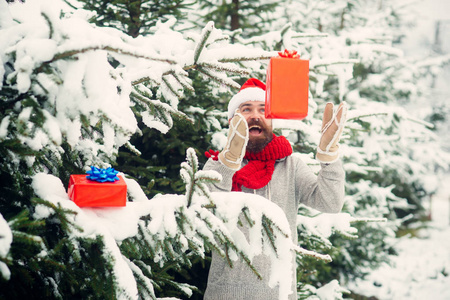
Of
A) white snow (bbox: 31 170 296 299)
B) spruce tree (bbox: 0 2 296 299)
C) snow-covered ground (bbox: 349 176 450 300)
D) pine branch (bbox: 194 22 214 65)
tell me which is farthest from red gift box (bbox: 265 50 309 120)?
snow-covered ground (bbox: 349 176 450 300)

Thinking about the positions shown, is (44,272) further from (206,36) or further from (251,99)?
(251,99)

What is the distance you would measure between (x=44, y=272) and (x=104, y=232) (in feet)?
1.36

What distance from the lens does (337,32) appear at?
6.94 metres

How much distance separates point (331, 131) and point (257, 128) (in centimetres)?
53

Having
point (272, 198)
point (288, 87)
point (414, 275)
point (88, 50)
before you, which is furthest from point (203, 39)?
point (414, 275)

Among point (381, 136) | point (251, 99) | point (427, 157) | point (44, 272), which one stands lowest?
point (427, 157)

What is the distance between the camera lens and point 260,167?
2387mm

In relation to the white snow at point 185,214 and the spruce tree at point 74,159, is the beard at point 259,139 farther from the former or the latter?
the white snow at point 185,214

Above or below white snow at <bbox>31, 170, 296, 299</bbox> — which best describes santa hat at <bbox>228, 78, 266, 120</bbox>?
above

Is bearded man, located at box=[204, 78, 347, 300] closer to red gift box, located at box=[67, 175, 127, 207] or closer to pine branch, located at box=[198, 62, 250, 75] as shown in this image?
pine branch, located at box=[198, 62, 250, 75]

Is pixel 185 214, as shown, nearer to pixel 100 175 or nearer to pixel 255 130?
pixel 100 175

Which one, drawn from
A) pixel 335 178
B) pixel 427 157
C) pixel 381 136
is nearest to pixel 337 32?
pixel 381 136

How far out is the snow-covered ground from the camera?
655 centimetres

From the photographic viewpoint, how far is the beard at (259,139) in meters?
2.37
